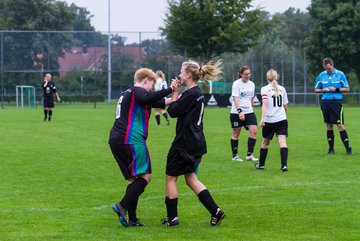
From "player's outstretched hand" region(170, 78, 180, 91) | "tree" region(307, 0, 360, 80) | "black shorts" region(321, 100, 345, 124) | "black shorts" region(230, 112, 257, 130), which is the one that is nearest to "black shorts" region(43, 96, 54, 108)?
"black shorts" region(230, 112, 257, 130)

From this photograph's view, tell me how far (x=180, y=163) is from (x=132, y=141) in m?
0.57

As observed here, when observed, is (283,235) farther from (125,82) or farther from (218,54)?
(218,54)

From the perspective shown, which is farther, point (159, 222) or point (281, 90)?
point (281, 90)

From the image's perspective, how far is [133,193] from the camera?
27.9ft

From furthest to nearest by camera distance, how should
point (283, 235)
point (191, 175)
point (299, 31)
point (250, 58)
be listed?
point (299, 31)
point (250, 58)
point (191, 175)
point (283, 235)

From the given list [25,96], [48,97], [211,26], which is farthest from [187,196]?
[211,26]

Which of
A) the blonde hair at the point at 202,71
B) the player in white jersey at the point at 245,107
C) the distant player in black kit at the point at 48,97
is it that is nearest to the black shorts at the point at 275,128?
the player in white jersey at the point at 245,107

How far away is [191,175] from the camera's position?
862cm

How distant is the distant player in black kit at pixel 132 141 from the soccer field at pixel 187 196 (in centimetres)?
28

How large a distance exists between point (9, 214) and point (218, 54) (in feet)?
160

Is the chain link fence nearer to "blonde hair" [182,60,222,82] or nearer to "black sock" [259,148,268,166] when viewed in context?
"black sock" [259,148,268,166]

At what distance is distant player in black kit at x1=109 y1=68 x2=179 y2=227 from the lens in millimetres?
8438

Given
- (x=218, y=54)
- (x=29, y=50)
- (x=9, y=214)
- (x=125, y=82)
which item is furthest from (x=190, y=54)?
(x=9, y=214)

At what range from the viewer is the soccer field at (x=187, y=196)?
8.14 m
